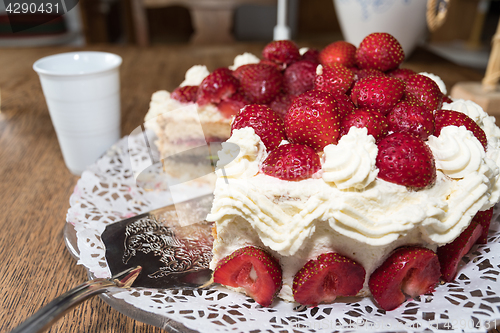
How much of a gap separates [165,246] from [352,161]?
0.56 metres

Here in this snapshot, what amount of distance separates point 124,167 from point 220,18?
82.0 inches

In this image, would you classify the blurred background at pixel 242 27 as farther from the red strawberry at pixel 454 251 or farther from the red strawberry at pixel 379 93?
the red strawberry at pixel 454 251

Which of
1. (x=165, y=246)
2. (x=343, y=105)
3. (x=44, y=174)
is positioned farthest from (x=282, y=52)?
(x=44, y=174)

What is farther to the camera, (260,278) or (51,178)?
(51,178)

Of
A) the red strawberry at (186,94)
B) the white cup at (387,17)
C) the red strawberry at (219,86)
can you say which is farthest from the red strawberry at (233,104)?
the white cup at (387,17)

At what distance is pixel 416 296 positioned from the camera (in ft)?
3.07

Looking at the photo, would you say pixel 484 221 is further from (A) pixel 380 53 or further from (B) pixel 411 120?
(A) pixel 380 53

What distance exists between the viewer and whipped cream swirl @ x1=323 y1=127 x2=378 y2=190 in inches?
35.1

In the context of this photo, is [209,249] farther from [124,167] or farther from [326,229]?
[124,167]

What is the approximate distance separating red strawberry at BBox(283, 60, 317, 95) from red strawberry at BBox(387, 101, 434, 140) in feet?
1.32

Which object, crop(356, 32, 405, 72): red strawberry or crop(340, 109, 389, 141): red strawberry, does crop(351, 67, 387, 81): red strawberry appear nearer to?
crop(356, 32, 405, 72): red strawberry

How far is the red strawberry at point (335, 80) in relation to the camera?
116 centimetres

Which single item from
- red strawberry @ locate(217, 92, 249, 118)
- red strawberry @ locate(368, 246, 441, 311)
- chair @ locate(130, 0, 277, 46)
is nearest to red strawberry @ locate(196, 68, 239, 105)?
red strawberry @ locate(217, 92, 249, 118)

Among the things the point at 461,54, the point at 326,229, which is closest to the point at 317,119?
the point at 326,229
